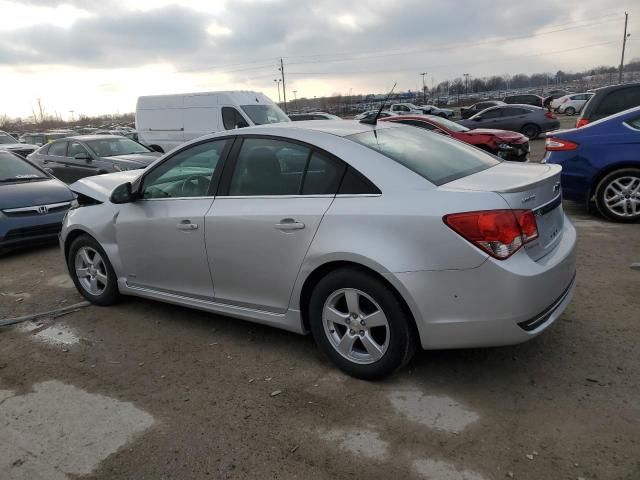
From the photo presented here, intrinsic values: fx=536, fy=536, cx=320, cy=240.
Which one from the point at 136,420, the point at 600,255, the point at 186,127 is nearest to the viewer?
the point at 136,420

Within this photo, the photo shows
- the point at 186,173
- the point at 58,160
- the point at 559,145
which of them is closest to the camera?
the point at 186,173

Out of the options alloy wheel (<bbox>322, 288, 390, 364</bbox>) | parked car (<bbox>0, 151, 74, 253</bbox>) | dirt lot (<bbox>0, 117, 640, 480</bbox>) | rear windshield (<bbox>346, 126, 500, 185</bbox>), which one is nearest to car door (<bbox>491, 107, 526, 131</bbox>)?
parked car (<bbox>0, 151, 74, 253</bbox>)

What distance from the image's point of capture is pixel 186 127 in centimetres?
1590

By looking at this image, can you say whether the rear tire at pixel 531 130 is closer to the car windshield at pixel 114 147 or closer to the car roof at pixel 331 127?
the car windshield at pixel 114 147

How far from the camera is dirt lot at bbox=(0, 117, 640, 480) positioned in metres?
2.64

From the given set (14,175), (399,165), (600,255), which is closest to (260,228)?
(399,165)

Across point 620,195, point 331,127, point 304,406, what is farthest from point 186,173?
point 620,195

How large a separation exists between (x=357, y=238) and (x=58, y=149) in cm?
1147

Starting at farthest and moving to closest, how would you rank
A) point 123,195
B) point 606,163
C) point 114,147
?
point 114,147 < point 606,163 < point 123,195

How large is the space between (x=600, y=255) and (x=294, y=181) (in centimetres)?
370

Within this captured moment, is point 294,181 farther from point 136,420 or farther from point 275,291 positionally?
point 136,420

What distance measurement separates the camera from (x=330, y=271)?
3.35 m

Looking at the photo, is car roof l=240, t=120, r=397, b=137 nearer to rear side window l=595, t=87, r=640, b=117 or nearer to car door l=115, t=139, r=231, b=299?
car door l=115, t=139, r=231, b=299

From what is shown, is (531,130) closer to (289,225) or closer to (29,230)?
(29,230)
